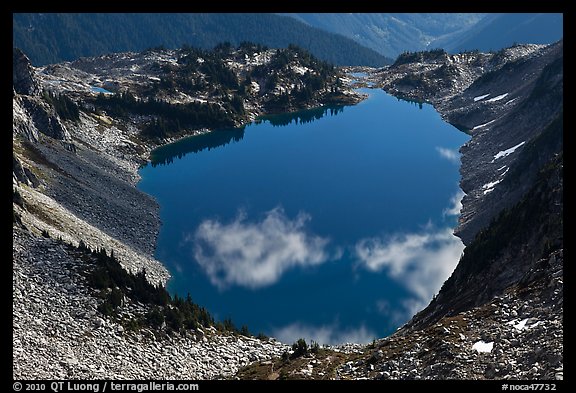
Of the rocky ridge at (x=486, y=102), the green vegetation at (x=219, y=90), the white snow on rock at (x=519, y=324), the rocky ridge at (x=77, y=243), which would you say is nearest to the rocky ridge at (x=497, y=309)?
the white snow on rock at (x=519, y=324)

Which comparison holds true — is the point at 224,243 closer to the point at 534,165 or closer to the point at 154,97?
the point at 534,165

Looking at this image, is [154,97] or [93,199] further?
[154,97]

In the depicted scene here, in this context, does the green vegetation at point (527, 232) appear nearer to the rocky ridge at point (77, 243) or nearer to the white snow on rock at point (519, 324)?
the white snow on rock at point (519, 324)

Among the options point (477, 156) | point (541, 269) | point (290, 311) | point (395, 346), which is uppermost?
point (477, 156)

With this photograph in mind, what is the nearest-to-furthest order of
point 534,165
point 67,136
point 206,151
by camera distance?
point 534,165 → point 67,136 → point 206,151

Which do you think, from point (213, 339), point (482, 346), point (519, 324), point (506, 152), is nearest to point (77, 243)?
point (213, 339)
